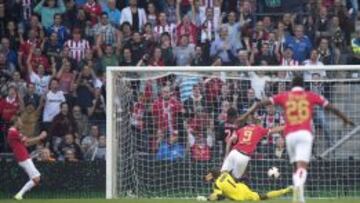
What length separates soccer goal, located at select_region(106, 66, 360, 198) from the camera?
22469 mm

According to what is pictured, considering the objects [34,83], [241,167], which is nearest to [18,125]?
[34,83]

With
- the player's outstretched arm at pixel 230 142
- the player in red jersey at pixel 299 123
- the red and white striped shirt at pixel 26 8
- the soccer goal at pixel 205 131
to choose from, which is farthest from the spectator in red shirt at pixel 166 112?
the player in red jersey at pixel 299 123

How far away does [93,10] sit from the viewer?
26.8 metres

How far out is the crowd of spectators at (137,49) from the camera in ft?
76.3

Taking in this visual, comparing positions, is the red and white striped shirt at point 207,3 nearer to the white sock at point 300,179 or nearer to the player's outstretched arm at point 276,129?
the player's outstretched arm at point 276,129

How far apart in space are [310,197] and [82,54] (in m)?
6.61

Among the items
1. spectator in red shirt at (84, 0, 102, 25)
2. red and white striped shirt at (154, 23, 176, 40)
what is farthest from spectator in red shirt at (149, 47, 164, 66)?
spectator in red shirt at (84, 0, 102, 25)

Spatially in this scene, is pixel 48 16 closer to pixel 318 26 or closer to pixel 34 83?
pixel 34 83

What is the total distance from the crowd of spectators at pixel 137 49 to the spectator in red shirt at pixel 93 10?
22mm

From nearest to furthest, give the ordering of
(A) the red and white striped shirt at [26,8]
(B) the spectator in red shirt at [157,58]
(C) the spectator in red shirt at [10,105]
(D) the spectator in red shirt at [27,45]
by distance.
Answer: (C) the spectator in red shirt at [10,105], (B) the spectator in red shirt at [157,58], (D) the spectator in red shirt at [27,45], (A) the red and white striped shirt at [26,8]

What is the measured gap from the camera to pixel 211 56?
25.6 meters

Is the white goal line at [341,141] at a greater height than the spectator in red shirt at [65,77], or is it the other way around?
the spectator in red shirt at [65,77]

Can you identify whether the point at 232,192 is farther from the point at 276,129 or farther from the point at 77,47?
the point at 77,47

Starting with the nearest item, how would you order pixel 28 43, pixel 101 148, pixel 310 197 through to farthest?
1. pixel 310 197
2. pixel 101 148
3. pixel 28 43
